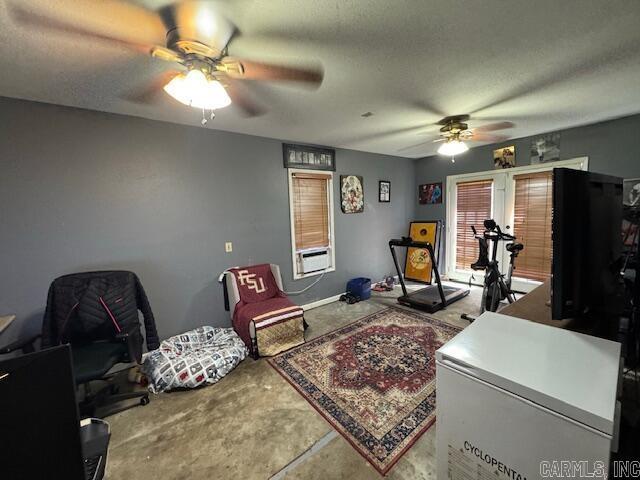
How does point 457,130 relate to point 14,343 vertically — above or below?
above

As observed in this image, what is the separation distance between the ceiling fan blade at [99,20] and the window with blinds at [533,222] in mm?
4632

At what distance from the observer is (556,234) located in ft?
3.22

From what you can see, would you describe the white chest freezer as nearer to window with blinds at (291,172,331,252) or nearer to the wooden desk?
the wooden desk

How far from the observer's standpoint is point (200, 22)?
4.09 ft

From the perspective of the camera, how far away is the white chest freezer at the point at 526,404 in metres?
0.73

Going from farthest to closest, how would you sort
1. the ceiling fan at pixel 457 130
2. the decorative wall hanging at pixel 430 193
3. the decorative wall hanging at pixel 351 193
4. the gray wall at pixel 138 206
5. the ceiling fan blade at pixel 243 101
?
the decorative wall hanging at pixel 430 193 → the decorative wall hanging at pixel 351 193 → the ceiling fan at pixel 457 130 → the gray wall at pixel 138 206 → the ceiling fan blade at pixel 243 101

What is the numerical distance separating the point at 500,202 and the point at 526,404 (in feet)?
13.4

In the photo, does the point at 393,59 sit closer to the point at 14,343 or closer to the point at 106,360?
the point at 106,360

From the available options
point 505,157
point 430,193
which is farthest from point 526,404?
point 430,193

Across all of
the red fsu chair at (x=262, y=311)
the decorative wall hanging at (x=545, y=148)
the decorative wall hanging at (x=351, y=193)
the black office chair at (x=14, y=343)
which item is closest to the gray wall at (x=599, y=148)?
the decorative wall hanging at (x=545, y=148)

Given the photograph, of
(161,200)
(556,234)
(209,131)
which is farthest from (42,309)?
(556,234)

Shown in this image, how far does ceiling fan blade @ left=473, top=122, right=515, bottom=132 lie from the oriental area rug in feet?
7.92

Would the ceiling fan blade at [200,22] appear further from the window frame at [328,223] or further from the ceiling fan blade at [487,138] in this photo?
the ceiling fan blade at [487,138]

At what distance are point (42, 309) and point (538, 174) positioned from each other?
19.3 feet
